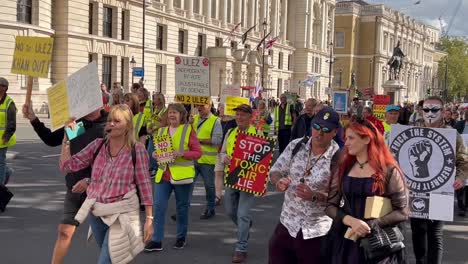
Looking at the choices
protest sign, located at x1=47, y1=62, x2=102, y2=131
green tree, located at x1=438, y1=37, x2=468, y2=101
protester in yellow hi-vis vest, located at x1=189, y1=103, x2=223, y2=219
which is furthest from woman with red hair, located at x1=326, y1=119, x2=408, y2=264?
green tree, located at x1=438, y1=37, x2=468, y2=101

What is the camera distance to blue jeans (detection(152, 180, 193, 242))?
6680mm

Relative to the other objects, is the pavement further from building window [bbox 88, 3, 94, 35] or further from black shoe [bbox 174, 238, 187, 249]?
building window [bbox 88, 3, 94, 35]

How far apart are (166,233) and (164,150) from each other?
140 centimetres

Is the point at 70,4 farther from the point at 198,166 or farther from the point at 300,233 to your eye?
the point at 300,233

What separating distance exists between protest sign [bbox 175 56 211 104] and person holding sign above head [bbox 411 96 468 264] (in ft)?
15.4

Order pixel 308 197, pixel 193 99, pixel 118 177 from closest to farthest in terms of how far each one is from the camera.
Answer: pixel 308 197 → pixel 118 177 → pixel 193 99

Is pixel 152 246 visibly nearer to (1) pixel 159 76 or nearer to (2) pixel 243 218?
(2) pixel 243 218

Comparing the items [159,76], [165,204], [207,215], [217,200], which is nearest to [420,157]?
[165,204]

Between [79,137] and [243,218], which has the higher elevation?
[79,137]

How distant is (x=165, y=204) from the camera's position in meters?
6.71

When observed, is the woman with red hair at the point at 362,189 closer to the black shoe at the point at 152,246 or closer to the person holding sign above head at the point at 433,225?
the person holding sign above head at the point at 433,225

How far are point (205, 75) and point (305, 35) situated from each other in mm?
71707

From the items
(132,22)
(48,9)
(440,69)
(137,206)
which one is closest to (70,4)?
(48,9)

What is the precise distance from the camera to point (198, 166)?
9.10 meters
